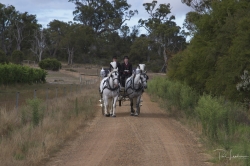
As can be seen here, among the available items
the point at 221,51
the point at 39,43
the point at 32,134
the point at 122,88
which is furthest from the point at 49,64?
the point at 32,134

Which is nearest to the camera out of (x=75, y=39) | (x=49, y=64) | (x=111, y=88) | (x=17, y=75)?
(x=111, y=88)

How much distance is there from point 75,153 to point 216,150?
349cm

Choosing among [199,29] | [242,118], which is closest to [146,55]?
[199,29]

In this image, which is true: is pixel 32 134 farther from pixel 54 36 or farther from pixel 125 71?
pixel 54 36

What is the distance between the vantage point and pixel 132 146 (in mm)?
12406

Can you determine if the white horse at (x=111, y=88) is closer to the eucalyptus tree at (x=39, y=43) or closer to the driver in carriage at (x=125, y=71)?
the driver in carriage at (x=125, y=71)

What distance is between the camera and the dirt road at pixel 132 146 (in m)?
10.6

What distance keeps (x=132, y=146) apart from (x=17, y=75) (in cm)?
4038

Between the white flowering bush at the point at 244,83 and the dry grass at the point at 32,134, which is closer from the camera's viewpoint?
the dry grass at the point at 32,134

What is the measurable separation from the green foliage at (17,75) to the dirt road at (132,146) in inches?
1276

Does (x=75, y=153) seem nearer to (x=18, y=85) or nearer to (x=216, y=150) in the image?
(x=216, y=150)

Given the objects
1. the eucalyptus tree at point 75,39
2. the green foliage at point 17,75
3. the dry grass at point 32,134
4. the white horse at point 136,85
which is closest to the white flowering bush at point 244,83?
the white horse at point 136,85

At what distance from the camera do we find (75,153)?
38.4 ft

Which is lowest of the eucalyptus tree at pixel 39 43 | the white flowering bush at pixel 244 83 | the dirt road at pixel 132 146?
the dirt road at pixel 132 146
